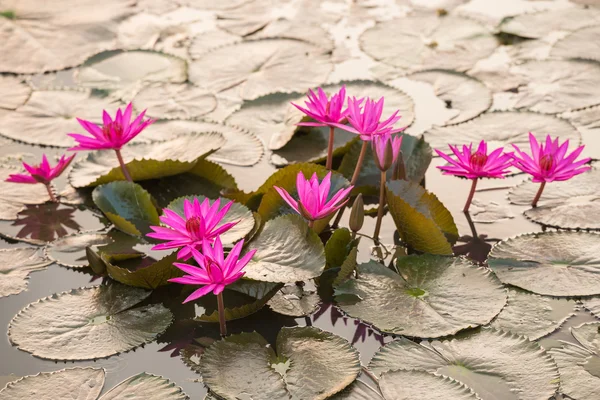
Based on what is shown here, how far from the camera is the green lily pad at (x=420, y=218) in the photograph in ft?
7.65

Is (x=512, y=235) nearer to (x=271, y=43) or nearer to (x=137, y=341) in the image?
(x=137, y=341)

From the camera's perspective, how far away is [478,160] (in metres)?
2.42

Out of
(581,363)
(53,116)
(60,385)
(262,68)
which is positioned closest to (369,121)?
(581,363)

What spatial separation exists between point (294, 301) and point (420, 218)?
437mm

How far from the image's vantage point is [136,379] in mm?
1930

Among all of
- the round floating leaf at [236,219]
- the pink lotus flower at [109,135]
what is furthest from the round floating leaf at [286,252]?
the pink lotus flower at [109,135]

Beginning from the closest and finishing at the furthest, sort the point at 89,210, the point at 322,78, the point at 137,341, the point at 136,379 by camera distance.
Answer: the point at 136,379 → the point at 137,341 → the point at 89,210 → the point at 322,78

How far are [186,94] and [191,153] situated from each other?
0.74 m

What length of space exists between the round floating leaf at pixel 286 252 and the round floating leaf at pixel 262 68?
1.29 m

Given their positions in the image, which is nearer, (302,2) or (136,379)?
(136,379)

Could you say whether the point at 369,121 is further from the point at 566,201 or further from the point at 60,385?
the point at 60,385

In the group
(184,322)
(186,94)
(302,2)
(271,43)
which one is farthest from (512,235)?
(302,2)

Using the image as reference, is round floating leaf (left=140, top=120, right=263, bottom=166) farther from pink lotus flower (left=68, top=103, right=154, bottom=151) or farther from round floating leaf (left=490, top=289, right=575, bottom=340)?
round floating leaf (left=490, top=289, right=575, bottom=340)

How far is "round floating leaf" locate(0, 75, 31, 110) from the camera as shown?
338 centimetres
